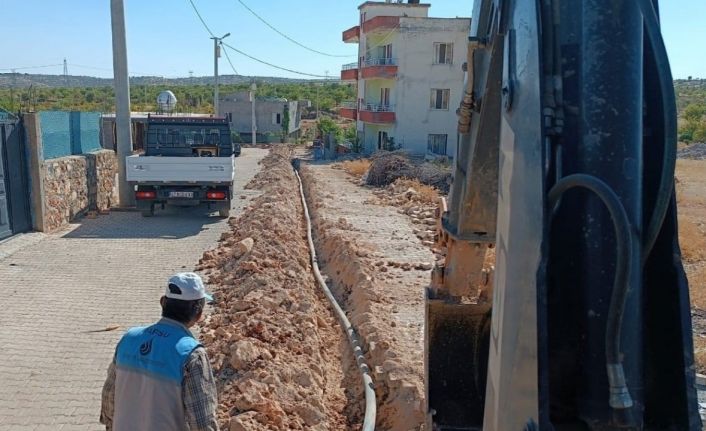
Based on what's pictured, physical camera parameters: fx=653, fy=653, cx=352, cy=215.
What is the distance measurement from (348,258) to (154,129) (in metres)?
9.20

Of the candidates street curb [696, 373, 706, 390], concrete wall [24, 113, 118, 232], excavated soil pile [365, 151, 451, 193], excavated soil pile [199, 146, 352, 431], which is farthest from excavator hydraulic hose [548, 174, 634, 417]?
excavated soil pile [365, 151, 451, 193]

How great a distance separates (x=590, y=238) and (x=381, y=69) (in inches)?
1690

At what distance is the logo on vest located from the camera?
10.4 feet

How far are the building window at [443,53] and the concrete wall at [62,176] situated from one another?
1109 inches

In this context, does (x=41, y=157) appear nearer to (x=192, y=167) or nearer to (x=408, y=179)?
(x=192, y=167)

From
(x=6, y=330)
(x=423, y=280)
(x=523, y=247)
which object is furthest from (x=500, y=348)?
(x=423, y=280)

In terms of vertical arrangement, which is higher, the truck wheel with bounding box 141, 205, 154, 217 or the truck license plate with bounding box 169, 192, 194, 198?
the truck license plate with bounding box 169, 192, 194, 198

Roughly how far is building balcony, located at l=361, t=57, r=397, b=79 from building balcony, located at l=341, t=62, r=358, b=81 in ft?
17.0

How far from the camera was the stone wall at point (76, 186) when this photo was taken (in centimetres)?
1503

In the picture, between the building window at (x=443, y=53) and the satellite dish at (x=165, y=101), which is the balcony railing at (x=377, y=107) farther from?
the satellite dish at (x=165, y=101)

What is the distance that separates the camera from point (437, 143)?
43.7 meters

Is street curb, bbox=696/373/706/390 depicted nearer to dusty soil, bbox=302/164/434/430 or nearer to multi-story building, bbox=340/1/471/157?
dusty soil, bbox=302/164/434/430

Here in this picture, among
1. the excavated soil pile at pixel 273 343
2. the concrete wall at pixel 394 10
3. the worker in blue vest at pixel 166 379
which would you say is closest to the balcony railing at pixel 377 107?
the concrete wall at pixel 394 10

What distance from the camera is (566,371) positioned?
2268mm
